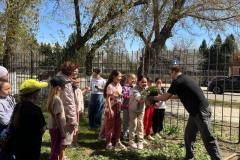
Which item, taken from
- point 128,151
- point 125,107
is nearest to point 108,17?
point 125,107

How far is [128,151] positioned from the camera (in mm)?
8273

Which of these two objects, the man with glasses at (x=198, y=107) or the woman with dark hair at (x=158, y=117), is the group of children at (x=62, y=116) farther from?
the man with glasses at (x=198, y=107)

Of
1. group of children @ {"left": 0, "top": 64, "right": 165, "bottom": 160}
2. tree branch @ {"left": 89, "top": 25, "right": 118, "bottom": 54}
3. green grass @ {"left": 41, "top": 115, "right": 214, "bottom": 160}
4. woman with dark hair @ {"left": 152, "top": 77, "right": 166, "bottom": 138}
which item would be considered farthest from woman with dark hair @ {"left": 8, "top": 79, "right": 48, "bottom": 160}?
tree branch @ {"left": 89, "top": 25, "right": 118, "bottom": 54}

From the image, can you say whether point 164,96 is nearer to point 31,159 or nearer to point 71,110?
point 71,110

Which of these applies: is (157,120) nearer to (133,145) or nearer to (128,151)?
(133,145)

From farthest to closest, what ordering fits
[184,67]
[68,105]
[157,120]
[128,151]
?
[184,67] < [157,120] < [128,151] < [68,105]

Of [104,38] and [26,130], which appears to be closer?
[26,130]

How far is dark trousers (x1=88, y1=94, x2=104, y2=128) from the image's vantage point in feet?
35.5

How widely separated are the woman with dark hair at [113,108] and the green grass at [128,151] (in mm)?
309

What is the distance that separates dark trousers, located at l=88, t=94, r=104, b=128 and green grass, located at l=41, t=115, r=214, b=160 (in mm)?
1050

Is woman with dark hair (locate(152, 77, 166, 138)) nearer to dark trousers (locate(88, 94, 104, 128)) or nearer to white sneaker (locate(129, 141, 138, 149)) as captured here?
white sneaker (locate(129, 141, 138, 149))

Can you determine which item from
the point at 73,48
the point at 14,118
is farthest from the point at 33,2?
the point at 14,118

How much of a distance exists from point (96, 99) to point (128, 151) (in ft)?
9.16

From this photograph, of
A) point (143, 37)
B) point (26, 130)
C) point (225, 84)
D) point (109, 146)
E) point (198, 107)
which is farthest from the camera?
point (143, 37)
